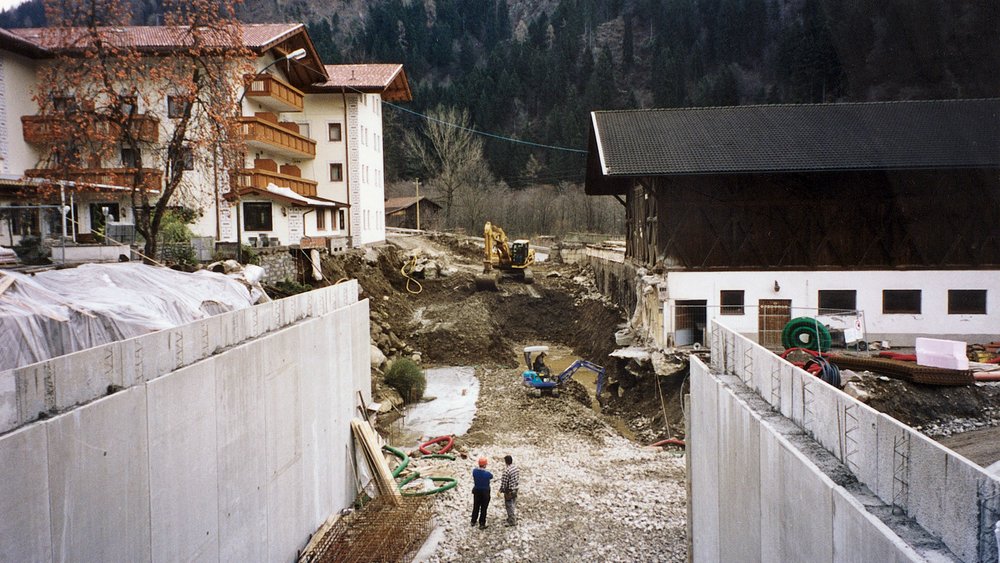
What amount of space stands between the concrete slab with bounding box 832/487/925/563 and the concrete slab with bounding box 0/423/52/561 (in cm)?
636

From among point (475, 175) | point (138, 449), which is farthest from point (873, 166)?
point (475, 175)

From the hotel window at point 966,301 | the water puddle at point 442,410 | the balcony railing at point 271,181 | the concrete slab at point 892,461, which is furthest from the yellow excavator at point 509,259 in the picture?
the concrete slab at point 892,461

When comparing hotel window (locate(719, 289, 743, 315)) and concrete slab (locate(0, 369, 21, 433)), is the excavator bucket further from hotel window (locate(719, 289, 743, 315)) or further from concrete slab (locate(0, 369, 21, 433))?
concrete slab (locate(0, 369, 21, 433))

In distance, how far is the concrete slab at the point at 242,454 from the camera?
923cm

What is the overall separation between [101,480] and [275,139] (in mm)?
28251

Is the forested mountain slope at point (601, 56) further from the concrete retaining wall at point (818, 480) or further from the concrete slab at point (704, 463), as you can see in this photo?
the concrete retaining wall at point (818, 480)

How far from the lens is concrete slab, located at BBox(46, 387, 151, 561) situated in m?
6.08

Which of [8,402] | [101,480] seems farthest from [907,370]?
[8,402]

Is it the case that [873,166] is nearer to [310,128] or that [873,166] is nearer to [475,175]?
[310,128]

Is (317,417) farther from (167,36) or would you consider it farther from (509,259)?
(509,259)

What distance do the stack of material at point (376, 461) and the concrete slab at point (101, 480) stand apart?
7286 mm

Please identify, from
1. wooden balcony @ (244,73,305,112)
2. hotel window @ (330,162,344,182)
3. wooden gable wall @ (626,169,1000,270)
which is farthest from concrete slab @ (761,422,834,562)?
hotel window @ (330,162,344,182)

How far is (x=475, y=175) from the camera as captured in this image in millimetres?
72438

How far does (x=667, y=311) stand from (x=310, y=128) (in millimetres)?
26339
